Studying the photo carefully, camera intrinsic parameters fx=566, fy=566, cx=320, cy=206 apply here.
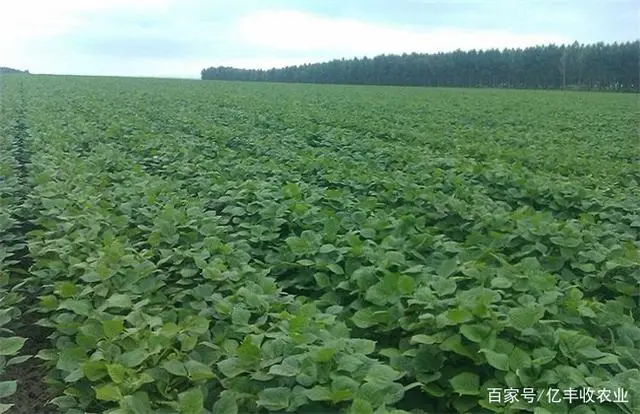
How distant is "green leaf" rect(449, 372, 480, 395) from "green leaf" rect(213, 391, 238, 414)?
80cm

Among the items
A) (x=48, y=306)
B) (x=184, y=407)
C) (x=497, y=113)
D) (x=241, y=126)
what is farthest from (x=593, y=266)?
(x=497, y=113)

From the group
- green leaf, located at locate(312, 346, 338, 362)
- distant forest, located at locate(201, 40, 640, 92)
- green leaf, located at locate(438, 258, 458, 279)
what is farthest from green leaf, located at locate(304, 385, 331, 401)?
distant forest, located at locate(201, 40, 640, 92)

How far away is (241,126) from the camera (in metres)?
11.8

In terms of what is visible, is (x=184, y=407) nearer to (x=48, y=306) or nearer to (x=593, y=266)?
(x=48, y=306)

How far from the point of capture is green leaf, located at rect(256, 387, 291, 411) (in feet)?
5.98

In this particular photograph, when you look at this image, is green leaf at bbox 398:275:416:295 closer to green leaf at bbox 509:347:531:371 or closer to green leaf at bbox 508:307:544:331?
green leaf at bbox 508:307:544:331

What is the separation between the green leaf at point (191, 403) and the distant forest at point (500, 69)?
58798mm

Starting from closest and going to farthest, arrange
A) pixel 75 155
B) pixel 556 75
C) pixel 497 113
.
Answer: pixel 75 155 < pixel 497 113 < pixel 556 75

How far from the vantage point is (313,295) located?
10.7 ft

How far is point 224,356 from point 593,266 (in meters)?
2.20

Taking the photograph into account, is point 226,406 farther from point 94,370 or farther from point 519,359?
point 519,359

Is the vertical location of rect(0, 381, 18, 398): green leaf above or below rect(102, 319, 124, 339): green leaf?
below

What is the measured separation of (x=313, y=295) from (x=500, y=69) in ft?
225

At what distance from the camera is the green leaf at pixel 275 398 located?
182 centimetres
